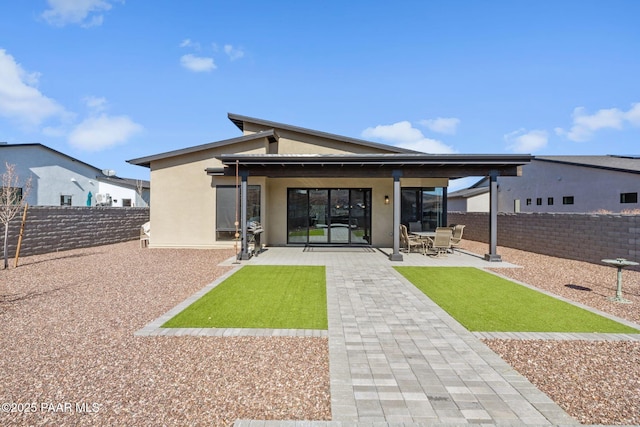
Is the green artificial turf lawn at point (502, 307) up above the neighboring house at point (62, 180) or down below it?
below

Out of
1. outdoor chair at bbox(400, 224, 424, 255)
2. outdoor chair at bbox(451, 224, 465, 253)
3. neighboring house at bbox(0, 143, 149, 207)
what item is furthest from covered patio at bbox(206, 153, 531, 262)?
neighboring house at bbox(0, 143, 149, 207)

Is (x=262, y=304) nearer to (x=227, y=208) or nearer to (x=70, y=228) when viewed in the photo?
(x=227, y=208)

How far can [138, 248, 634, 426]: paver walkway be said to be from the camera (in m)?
2.59

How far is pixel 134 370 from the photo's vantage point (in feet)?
10.8

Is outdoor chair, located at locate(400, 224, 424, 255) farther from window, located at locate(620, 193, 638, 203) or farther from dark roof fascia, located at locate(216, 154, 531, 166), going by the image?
window, located at locate(620, 193, 638, 203)

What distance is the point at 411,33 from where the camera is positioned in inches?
562

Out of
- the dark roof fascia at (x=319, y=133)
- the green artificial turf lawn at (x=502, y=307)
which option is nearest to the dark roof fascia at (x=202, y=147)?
the dark roof fascia at (x=319, y=133)

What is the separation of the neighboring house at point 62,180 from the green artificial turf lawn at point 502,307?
82.1ft

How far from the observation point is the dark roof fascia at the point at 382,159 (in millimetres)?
9672

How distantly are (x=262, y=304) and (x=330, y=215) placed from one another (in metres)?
8.37

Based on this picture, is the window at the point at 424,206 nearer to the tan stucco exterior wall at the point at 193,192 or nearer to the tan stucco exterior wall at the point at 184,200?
the tan stucco exterior wall at the point at 193,192

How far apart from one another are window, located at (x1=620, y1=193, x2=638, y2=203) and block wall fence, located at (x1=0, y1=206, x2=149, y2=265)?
26516mm

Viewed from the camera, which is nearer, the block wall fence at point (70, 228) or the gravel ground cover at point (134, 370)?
the gravel ground cover at point (134, 370)

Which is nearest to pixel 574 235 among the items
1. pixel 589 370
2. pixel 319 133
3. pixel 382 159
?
pixel 382 159
